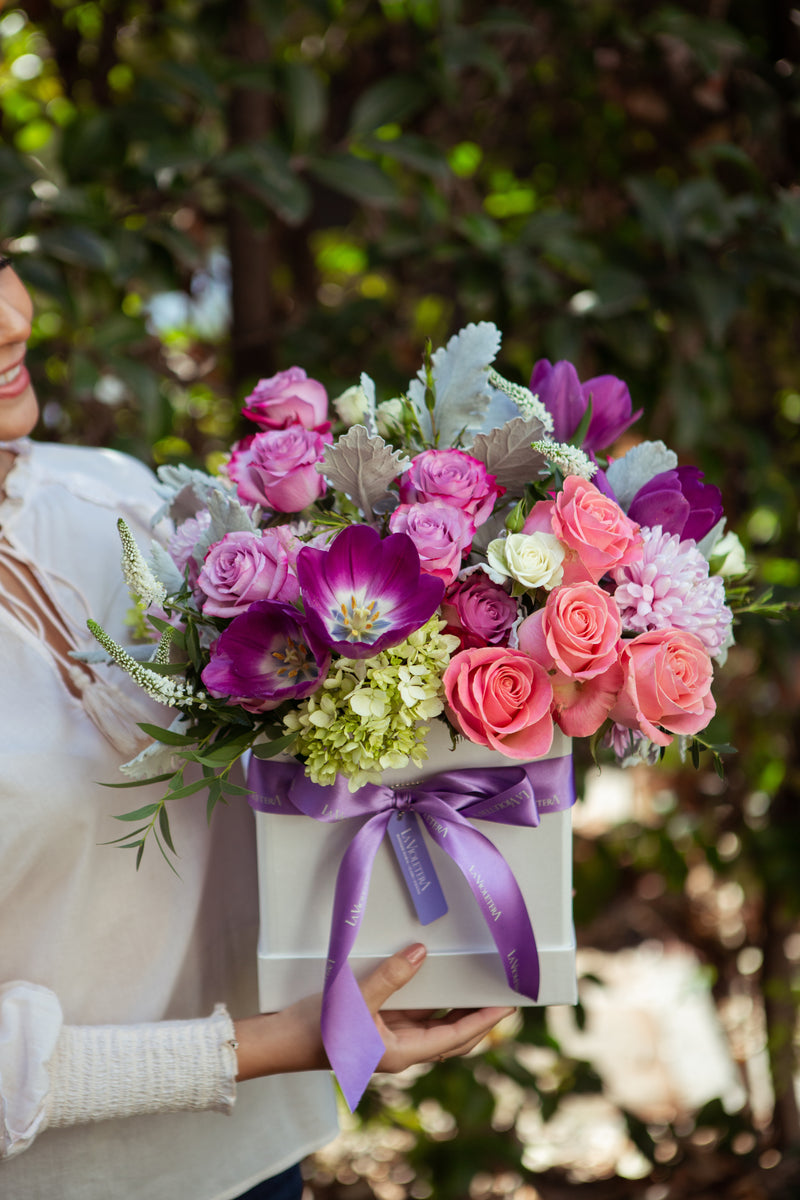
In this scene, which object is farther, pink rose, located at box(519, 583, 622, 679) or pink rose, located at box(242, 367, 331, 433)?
pink rose, located at box(242, 367, 331, 433)

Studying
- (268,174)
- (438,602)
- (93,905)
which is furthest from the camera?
(268,174)

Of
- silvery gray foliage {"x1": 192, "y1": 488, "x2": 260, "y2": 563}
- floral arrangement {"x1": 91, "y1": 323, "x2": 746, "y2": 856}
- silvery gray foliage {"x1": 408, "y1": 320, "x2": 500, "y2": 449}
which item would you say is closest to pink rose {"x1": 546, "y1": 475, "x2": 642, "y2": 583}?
floral arrangement {"x1": 91, "y1": 323, "x2": 746, "y2": 856}

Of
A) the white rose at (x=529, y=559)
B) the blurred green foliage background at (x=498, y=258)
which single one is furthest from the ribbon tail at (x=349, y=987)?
the blurred green foliage background at (x=498, y=258)

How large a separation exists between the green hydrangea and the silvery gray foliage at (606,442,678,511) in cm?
19

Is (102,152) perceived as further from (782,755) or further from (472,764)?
(782,755)

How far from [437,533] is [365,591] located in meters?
0.06

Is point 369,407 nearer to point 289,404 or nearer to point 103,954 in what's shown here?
point 289,404

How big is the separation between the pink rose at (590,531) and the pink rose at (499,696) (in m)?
0.08

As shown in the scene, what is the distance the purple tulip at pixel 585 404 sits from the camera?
859 mm

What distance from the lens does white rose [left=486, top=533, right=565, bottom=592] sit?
706 mm

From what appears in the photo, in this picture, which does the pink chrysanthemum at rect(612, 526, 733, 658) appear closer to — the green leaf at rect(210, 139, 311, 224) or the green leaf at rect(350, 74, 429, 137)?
the green leaf at rect(210, 139, 311, 224)

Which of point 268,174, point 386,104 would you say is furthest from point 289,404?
point 386,104

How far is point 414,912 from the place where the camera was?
819 mm

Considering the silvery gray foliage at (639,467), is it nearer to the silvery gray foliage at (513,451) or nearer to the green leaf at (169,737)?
the silvery gray foliage at (513,451)
